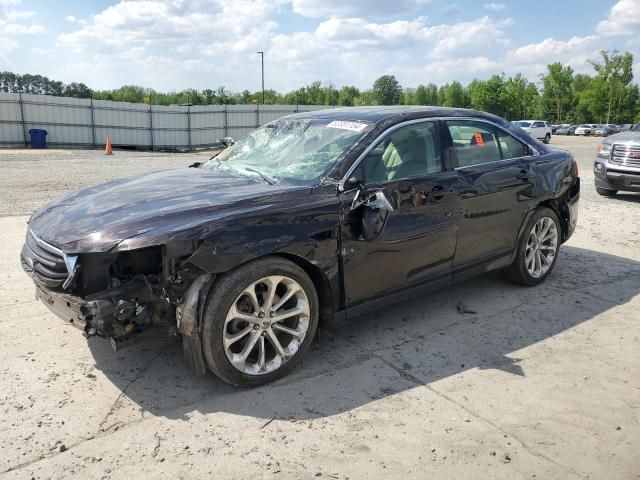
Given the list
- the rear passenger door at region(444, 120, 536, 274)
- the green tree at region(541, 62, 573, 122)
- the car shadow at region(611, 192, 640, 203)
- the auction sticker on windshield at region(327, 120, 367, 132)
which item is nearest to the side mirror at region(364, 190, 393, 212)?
the auction sticker on windshield at region(327, 120, 367, 132)

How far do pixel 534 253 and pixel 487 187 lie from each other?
45.7 inches

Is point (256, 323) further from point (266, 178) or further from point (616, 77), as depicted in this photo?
point (616, 77)

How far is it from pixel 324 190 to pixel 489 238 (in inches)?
75.0

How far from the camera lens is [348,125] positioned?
14.1 feet

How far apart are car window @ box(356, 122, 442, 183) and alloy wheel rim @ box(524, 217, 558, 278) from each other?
5.29ft

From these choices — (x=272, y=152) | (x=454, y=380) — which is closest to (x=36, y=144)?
(x=272, y=152)

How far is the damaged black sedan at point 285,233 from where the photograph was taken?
3.17 metres

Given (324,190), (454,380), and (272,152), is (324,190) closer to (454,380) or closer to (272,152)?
(272,152)

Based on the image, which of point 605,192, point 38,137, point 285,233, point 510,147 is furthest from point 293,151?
point 38,137

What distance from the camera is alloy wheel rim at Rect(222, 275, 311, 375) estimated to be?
3395 millimetres

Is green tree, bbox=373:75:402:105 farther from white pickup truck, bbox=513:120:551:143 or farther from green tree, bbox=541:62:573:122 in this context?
white pickup truck, bbox=513:120:551:143

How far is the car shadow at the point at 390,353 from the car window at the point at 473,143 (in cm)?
134

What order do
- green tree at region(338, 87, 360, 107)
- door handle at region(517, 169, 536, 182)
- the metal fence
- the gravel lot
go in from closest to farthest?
door handle at region(517, 169, 536, 182)
the gravel lot
the metal fence
green tree at region(338, 87, 360, 107)

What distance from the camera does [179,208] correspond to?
340cm
